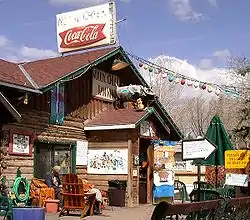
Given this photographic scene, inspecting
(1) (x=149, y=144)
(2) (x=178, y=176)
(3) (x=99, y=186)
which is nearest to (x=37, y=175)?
(3) (x=99, y=186)

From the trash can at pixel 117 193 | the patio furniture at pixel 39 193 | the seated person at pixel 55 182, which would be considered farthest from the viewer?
the trash can at pixel 117 193

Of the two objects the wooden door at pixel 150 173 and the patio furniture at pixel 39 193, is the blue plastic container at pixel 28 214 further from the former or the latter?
the wooden door at pixel 150 173

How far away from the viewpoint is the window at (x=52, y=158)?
51.5ft

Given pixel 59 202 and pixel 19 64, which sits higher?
pixel 19 64

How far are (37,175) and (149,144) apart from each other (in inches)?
202

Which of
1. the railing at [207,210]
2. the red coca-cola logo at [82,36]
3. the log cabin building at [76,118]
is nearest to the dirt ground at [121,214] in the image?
the log cabin building at [76,118]

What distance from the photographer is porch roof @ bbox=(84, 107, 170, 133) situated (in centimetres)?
1684

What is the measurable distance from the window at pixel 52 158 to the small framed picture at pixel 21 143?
493 mm

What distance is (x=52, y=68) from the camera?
1723cm

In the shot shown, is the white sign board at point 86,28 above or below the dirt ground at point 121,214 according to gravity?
above

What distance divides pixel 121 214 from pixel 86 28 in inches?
354

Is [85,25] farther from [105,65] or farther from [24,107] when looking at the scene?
[24,107]

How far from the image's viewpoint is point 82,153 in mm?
17531

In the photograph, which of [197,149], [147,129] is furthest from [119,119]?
[197,149]
